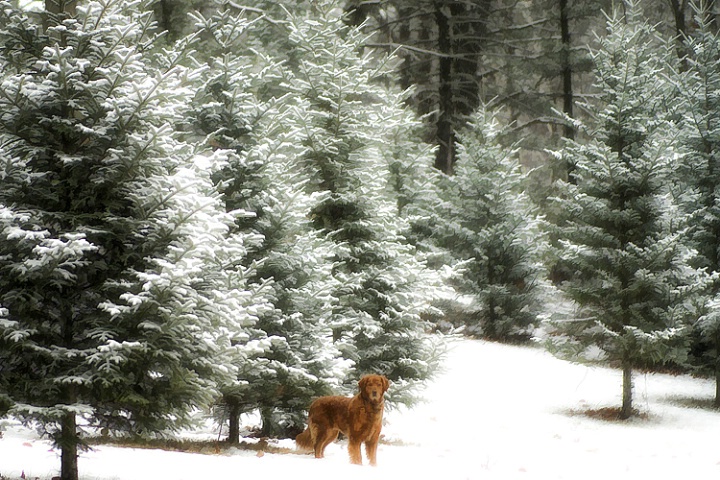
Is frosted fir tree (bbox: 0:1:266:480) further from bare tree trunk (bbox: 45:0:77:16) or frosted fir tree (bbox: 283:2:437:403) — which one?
frosted fir tree (bbox: 283:2:437:403)

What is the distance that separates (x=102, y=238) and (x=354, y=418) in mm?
3337

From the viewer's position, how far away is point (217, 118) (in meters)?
10.5

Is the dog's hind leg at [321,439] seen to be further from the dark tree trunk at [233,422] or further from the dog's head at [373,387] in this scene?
the dark tree trunk at [233,422]

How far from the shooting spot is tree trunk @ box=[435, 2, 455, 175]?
2748cm

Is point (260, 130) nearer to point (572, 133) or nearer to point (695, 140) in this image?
point (695, 140)

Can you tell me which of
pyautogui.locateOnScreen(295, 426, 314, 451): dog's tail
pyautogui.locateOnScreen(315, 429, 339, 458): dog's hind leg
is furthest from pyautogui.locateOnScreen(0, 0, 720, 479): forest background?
pyautogui.locateOnScreen(315, 429, 339, 458): dog's hind leg

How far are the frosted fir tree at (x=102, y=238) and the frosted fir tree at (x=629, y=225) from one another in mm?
10227

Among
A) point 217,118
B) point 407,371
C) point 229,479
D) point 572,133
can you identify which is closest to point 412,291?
point 407,371

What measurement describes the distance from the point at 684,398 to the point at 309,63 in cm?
1215

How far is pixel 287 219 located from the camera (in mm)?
10430

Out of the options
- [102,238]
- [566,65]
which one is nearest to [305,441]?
[102,238]

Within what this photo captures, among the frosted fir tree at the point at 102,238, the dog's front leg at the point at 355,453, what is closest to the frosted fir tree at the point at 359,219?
the dog's front leg at the point at 355,453

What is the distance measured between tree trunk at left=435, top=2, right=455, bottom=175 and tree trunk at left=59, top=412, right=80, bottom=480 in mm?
21701

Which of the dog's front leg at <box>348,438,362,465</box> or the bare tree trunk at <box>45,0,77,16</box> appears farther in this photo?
the dog's front leg at <box>348,438,362,465</box>
